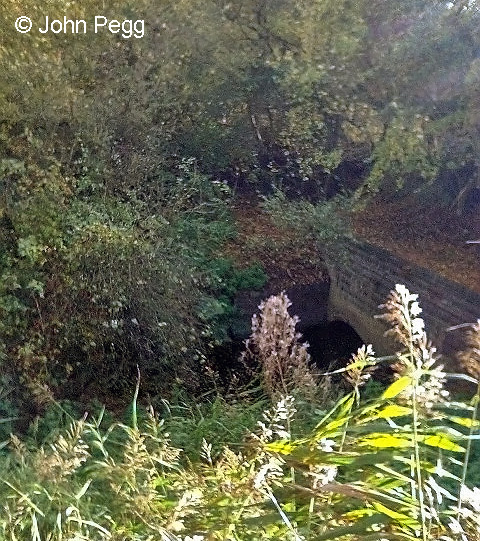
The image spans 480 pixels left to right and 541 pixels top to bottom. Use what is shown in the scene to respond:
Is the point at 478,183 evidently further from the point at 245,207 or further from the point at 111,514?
the point at 111,514

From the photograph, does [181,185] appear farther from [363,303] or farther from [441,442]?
[441,442]

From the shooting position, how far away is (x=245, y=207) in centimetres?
551

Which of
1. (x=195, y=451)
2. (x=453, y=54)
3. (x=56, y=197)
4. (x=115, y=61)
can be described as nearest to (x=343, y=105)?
(x=453, y=54)

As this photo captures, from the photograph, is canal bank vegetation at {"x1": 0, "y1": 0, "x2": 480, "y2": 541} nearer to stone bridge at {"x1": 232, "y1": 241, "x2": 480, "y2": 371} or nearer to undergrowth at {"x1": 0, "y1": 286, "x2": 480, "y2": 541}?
stone bridge at {"x1": 232, "y1": 241, "x2": 480, "y2": 371}

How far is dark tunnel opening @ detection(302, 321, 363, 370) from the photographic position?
4.22 m

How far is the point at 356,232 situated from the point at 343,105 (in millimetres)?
1146
